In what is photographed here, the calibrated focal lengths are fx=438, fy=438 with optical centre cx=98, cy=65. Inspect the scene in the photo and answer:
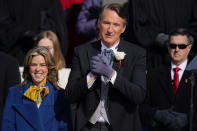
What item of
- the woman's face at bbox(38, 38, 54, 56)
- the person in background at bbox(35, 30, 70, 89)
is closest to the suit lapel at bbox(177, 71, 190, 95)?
the person in background at bbox(35, 30, 70, 89)

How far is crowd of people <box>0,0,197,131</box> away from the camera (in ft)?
11.2

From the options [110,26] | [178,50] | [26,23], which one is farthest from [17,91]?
[26,23]

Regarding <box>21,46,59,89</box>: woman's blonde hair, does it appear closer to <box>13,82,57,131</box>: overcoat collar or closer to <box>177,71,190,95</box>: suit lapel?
<box>13,82,57,131</box>: overcoat collar

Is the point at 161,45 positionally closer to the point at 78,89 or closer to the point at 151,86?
the point at 151,86

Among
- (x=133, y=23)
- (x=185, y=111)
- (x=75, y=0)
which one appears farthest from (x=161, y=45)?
(x=75, y=0)

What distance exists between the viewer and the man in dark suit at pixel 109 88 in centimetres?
338

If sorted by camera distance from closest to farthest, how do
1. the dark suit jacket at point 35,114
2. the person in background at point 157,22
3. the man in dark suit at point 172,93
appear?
the dark suit jacket at point 35,114 < the man in dark suit at point 172,93 < the person in background at point 157,22

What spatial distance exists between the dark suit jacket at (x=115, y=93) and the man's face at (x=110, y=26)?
0.43 ft

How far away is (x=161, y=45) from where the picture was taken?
5.63 metres

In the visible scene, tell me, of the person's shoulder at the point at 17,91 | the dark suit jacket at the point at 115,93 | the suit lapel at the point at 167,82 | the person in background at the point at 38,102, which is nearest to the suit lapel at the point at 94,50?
the dark suit jacket at the point at 115,93

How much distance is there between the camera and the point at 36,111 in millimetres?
4070

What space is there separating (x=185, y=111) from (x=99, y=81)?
1.46 metres

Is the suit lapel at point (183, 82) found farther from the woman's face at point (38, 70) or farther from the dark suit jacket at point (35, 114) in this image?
the woman's face at point (38, 70)

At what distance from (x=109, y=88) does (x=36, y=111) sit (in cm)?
95
